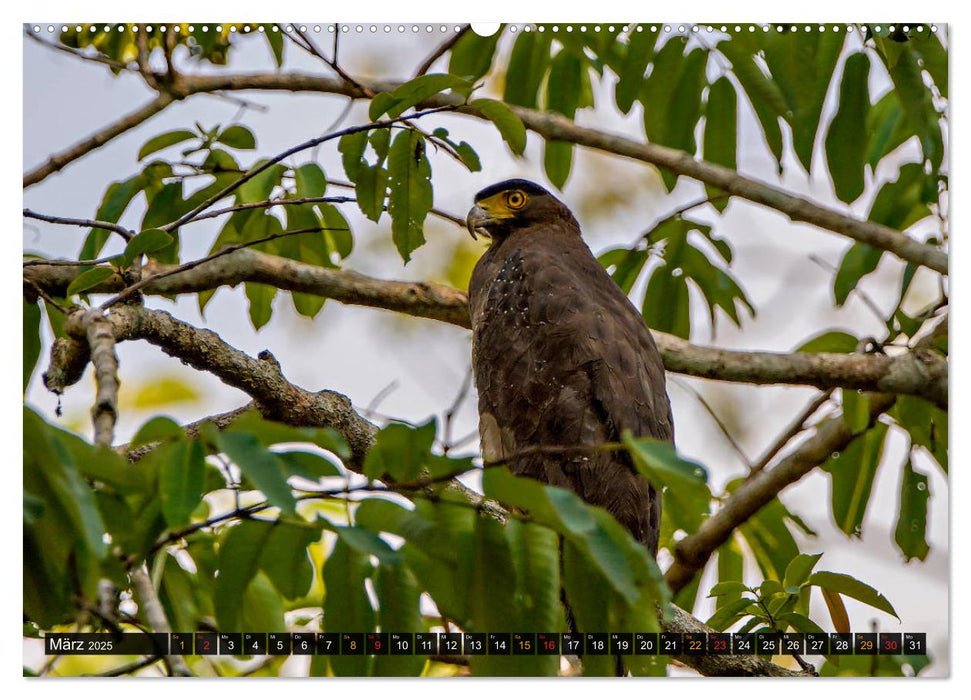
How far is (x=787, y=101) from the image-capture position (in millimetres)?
3600

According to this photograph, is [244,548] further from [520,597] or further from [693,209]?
[693,209]

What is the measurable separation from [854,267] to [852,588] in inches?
65.3

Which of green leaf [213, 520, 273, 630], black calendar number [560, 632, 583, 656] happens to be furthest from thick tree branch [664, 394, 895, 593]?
green leaf [213, 520, 273, 630]

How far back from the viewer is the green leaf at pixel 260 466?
1728 millimetres

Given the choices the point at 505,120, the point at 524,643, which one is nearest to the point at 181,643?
the point at 524,643

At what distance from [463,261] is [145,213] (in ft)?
6.58

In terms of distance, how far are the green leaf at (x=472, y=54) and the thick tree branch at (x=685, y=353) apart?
0.85 meters

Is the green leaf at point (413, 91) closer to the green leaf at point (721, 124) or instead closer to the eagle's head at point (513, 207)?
the green leaf at point (721, 124)

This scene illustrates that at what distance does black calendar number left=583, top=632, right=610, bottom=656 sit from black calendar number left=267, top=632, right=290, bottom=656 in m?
0.85

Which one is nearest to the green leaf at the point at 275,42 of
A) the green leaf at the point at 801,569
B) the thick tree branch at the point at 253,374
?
the thick tree branch at the point at 253,374

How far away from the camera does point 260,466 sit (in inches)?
68.8

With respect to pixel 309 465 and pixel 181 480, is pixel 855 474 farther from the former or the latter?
pixel 181 480
